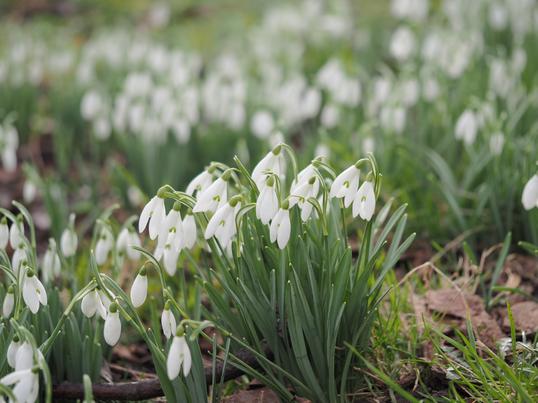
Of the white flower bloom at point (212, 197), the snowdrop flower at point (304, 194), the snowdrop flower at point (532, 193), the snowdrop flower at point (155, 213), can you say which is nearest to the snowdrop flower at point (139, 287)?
the snowdrop flower at point (155, 213)

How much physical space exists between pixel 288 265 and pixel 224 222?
24 centimetres

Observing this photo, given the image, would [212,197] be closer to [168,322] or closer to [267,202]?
[267,202]

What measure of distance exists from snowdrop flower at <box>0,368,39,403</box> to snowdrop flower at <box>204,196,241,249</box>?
545mm

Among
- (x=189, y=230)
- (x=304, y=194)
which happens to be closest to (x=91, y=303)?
(x=189, y=230)

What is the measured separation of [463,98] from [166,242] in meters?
2.27

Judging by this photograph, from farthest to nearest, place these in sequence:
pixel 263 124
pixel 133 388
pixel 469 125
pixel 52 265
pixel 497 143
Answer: pixel 263 124 → pixel 469 125 → pixel 497 143 → pixel 52 265 → pixel 133 388

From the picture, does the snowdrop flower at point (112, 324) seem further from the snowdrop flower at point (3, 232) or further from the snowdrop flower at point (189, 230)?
the snowdrop flower at point (3, 232)

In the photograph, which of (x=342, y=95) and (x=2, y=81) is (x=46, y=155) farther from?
(x=342, y=95)

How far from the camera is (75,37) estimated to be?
736 cm

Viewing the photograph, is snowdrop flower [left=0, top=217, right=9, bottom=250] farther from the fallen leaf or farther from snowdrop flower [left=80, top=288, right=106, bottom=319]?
the fallen leaf

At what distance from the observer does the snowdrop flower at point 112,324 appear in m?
1.82

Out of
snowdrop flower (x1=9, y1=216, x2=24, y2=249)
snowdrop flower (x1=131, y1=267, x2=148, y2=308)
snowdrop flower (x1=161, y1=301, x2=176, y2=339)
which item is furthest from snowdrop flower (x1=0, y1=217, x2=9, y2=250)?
snowdrop flower (x1=161, y1=301, x2=176, y2=339)

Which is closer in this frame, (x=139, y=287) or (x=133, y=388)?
Result: (x=139, y=287)

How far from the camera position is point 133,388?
2.08 metres
